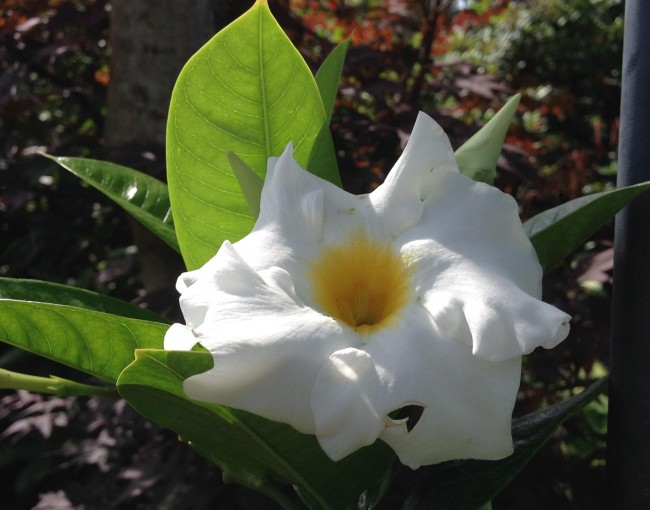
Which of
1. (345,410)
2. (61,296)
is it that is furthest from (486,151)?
(61,296)

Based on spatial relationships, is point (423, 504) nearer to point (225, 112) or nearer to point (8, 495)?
point (225, 112)

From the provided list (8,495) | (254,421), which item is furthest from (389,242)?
(8,495)

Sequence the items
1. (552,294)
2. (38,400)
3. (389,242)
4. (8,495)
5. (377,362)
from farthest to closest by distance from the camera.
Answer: (8,495), (38,400), (552,294), (389,242), (377,362)

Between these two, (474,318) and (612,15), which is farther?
(612,15)

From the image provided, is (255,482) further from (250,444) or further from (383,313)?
(383,313)

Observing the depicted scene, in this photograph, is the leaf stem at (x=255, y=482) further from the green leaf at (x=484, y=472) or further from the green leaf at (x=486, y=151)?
the green leaf at (x=486, y=151)

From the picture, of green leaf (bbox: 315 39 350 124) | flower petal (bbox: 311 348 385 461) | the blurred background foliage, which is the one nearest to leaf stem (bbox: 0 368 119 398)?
flower petal (bbox: 311 348 385 461)
